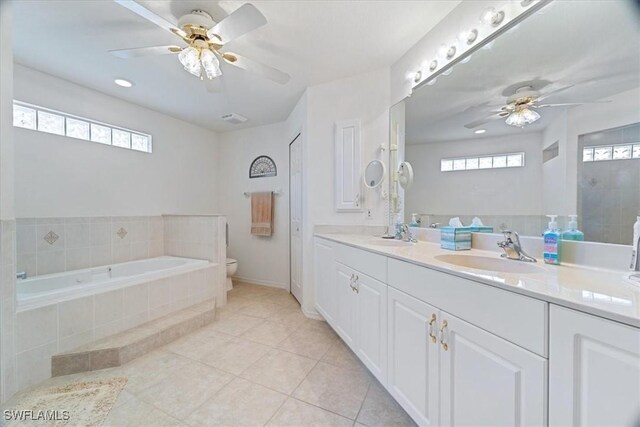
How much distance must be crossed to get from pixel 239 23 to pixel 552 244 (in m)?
1.90

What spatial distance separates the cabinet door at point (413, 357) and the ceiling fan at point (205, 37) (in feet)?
5.45

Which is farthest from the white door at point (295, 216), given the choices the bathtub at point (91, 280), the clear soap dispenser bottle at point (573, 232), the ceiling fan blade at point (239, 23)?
the clear soap dispenser bottle at point (573, 232)

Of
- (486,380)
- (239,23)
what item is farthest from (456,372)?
(239,23)

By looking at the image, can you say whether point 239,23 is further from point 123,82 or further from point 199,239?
point 199,239

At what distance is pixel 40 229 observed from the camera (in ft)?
7.57

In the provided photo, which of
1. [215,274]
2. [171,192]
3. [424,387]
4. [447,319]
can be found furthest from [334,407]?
[171,192]

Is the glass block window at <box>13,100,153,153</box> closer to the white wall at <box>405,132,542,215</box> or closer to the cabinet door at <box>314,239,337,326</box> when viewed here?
the cabinet door at <box>314,239,337,326</box>

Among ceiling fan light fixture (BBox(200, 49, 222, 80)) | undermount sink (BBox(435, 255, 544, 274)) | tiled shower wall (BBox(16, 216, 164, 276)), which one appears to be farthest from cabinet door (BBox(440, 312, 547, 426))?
tiled shower wall (BBox(16, 216, 164, 276))

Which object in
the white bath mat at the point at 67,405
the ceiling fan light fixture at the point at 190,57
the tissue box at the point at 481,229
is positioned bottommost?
the white bath mat at the point at 67,405

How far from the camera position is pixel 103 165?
2.78m

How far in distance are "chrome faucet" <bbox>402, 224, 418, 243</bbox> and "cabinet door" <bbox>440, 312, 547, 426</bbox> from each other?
3.11ft

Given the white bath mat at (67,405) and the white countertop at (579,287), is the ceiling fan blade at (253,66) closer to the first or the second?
the white countertop at (579,287)

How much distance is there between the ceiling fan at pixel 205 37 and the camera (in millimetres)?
1365

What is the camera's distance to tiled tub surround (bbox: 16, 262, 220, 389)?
1.57 metres
